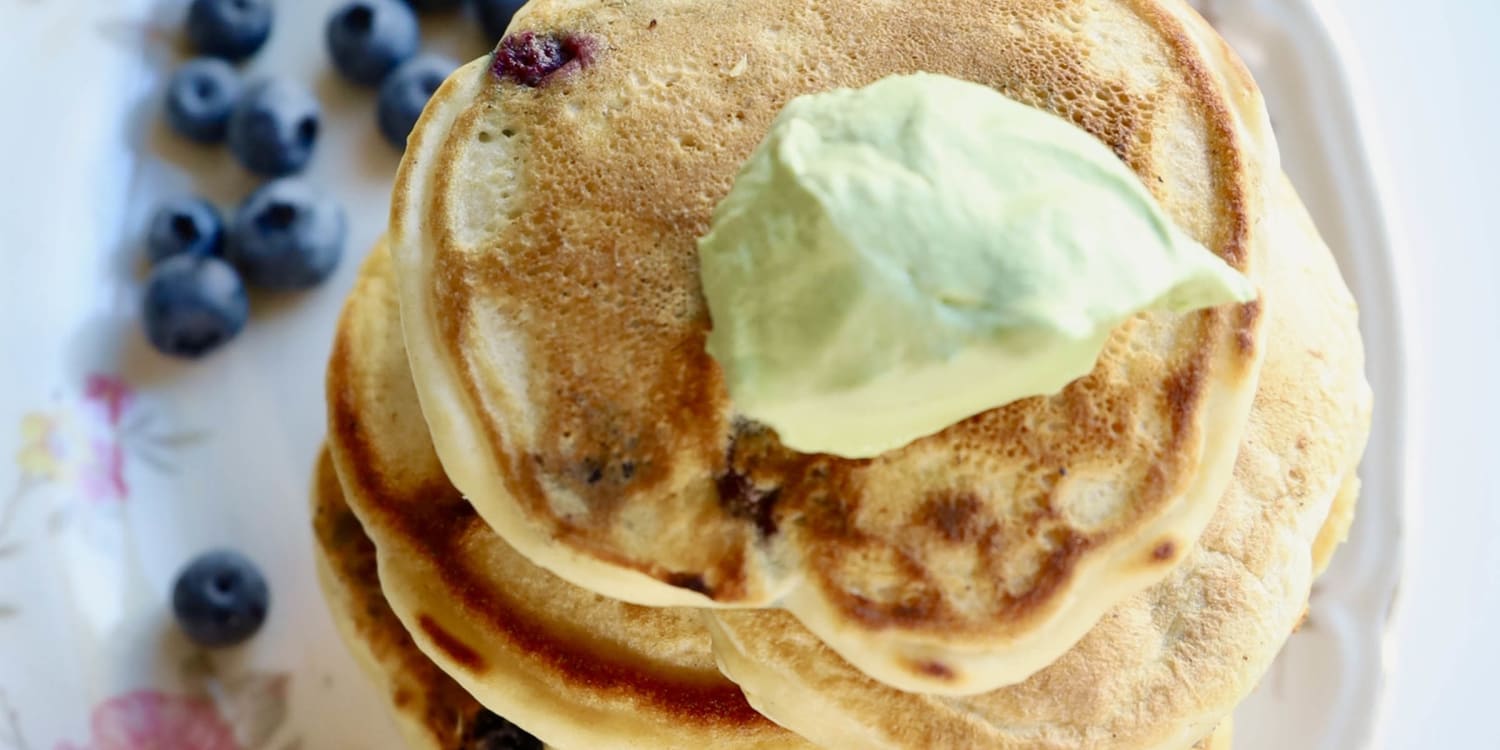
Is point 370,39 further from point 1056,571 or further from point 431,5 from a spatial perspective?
point 1056,571

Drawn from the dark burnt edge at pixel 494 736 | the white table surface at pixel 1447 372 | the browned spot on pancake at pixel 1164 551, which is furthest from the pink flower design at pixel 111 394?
the white table surface at pixel 1447 372

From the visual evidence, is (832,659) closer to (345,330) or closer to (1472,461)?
(345,330)

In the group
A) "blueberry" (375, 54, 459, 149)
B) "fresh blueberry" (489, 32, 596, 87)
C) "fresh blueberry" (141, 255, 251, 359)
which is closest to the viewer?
"fresh blueberry" (489, 32, 596, 87)

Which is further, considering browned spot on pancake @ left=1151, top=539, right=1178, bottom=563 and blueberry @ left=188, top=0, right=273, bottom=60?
blueberry @ left=188, top=0, right=273, bottom=60

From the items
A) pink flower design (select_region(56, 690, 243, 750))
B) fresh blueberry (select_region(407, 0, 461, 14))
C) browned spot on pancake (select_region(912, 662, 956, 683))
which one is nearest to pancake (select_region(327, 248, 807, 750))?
browned spot on pancake (select_region(912, 662, 956, 683))

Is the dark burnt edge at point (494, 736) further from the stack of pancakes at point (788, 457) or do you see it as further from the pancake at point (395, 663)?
the stack of pancakes at point (788, 457)

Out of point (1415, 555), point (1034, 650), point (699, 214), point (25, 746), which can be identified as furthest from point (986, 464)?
point (25, 746)

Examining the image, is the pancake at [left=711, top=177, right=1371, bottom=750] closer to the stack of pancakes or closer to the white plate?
the stack of pancakes

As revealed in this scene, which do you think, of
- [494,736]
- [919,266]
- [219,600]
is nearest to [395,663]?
[494,736]
